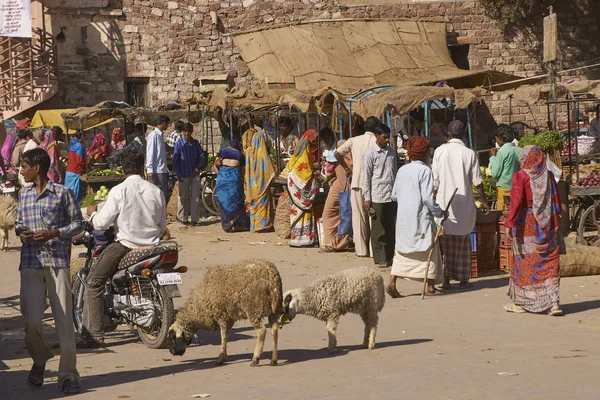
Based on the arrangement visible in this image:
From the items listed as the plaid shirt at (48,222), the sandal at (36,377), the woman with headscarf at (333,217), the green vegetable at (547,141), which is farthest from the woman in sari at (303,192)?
the sandal at (36,377)

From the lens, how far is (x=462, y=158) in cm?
1126

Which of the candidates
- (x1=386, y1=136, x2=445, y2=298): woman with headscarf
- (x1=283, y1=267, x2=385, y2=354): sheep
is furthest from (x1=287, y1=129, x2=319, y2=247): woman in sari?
(x1=283, y1=267, x2=385, y2=354): sheep

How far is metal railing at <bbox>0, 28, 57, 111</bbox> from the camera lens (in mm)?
27500

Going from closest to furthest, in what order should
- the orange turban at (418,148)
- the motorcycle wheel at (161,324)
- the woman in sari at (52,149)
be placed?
the motorcycle wheel at (161,324)
the orange turban at (418,148)
the woman in sari at (52,149)

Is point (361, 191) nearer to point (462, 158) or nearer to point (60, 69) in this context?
point (462, 158)

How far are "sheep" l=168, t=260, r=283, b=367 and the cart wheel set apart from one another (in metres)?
6.74

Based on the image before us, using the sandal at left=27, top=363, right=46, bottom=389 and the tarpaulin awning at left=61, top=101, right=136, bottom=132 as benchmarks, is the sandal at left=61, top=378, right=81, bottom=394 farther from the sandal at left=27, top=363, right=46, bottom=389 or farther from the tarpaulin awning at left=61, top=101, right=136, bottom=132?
the tarpaulin awning at left=61, top=101, right=136, bottom=132

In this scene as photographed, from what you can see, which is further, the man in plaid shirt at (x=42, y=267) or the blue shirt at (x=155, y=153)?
the blue shirt at (x=155, y=153)

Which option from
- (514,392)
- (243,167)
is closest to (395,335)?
(514,392)

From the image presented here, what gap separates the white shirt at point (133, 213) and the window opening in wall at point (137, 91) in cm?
2174

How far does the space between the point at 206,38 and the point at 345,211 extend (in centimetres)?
1655

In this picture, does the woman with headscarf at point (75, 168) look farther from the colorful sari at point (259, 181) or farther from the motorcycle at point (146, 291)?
the motorcycle at point (146, 291)

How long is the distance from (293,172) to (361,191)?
6.58 ft

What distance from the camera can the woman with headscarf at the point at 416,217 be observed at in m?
10.5
